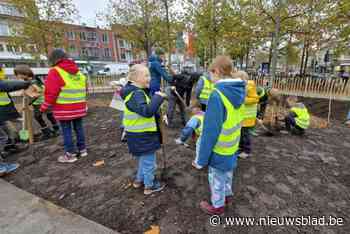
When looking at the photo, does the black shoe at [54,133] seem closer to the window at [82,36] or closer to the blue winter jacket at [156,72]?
the blue winter jacket at [156,72]

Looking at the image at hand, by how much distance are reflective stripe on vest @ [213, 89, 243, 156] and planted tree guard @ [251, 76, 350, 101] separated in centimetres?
958

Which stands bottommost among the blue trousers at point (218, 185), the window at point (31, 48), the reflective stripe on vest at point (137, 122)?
the blue trousers at point (218, 185)

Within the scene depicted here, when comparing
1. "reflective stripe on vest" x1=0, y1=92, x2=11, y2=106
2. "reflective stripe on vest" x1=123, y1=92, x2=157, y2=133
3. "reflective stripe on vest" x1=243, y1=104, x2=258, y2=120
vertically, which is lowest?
"reflective stripe on vest" x1=243, y1=104, x2=258, y2=120

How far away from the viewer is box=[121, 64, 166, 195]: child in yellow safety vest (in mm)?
2016

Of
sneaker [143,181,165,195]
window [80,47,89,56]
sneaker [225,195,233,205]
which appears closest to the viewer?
sneaker [225,195,233,205]

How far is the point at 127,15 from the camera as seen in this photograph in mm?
15219

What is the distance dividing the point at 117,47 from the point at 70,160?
57.1 metres

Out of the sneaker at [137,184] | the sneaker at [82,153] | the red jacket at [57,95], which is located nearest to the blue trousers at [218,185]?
the sneaker at [137,184]

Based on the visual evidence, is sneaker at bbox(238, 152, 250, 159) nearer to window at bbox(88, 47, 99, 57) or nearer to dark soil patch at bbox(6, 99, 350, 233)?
dark soil patch at bbox(6, 99, 350, 233)

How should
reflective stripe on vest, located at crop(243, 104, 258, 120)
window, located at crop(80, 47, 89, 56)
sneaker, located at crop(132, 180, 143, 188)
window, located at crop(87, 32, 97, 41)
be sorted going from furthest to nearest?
1. window, located at crop(87, 32, 97, 41)
2. window, located at crop(80, 47, 89, 56)
3. reflective stripe on vest, located at crop(243, 104, 258, 120)
4. sneaker, located at crop(132, 180, 143, 188)

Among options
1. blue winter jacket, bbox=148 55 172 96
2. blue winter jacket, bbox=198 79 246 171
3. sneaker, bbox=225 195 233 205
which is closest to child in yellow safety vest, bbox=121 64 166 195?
blue winter jacket, bbox=198 79 246 171

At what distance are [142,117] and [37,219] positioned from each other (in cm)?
161

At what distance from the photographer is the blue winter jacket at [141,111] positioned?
1998 mm

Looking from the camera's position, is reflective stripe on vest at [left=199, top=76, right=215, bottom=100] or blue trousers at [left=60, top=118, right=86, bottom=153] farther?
reflective stripe on vest at [left=199, top=76, right=215, bottom=100]
